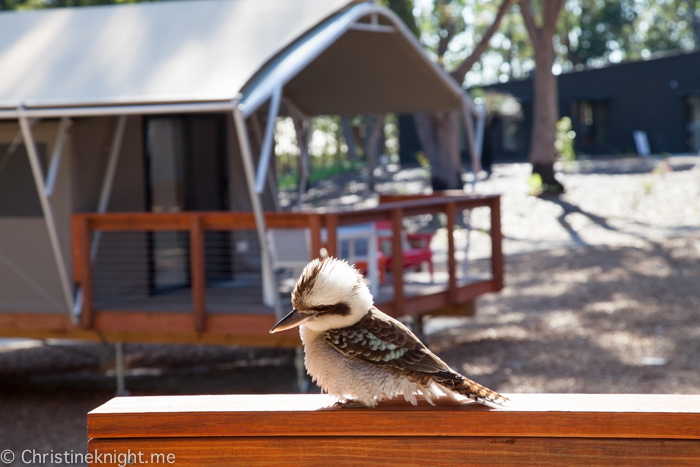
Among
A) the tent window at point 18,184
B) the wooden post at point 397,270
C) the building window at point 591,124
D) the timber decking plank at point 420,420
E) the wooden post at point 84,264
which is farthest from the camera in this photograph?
the building window at point 591,124

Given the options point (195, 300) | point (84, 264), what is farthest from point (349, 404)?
point (84, 264)

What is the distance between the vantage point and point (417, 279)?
29.5 feet

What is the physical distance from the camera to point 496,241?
8719 mm

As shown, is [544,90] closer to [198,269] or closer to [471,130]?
[471,130]

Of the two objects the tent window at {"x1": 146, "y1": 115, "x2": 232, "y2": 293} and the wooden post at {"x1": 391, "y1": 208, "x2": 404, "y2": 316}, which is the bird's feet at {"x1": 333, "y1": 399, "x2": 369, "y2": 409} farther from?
the tent window at {"x1": 146, "y1": 115, "x2": 232, "y2": 293}

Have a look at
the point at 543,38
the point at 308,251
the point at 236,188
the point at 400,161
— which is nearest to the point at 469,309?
the point at 308,251

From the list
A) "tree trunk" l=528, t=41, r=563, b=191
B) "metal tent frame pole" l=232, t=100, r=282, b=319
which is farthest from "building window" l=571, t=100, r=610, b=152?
"metal tent frame pole" l=232, t=100, r=282, b=319

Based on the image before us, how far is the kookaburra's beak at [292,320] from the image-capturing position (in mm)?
1909

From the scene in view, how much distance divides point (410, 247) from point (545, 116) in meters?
11.2

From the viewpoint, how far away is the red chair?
339 inches

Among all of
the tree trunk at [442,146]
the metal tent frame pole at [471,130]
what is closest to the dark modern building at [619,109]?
the tree trunk at [442,146]

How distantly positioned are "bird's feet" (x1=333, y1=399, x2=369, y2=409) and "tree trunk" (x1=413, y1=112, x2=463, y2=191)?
16.8 m

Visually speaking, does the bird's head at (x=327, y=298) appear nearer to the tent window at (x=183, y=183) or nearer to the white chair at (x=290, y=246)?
the white chair at (x=290, y=246)

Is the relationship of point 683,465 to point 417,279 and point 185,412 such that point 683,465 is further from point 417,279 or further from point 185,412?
point 417,279
